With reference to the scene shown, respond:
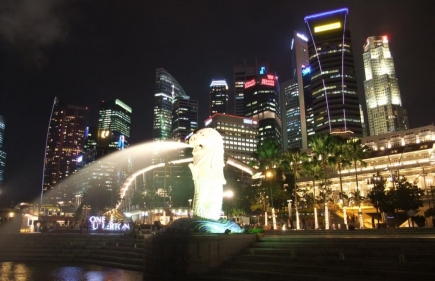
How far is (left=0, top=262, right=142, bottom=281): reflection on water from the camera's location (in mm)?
17391

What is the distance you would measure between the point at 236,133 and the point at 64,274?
169518mm

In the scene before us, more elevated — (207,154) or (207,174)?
(207,154)

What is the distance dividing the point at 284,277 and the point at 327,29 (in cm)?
19356

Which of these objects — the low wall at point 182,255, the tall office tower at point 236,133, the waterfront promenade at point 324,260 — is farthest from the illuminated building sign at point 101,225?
the tall office tower at point 236,133

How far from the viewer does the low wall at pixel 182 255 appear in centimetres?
1730

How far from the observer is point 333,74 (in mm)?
174750

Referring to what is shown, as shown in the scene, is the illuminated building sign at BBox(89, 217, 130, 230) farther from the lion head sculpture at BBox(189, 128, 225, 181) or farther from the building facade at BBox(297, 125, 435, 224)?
the building facade at BBox(297, 125, 435, 224)

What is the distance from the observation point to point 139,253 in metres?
23.5

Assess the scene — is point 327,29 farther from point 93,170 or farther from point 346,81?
point 93,170

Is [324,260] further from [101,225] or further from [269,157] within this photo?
[101,225]

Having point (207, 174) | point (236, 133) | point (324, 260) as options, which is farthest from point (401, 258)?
point (236, 133)

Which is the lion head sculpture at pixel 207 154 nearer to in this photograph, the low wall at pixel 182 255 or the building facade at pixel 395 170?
the low wall at pixel 182 255

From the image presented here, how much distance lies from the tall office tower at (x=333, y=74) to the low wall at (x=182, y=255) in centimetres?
15238

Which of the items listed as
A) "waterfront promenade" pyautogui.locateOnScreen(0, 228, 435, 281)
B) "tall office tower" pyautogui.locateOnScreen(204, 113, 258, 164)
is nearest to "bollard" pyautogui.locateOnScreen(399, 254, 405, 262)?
"waterfront promenade" pyautogui.locateOnScreen(0, 228, 435, 281)
